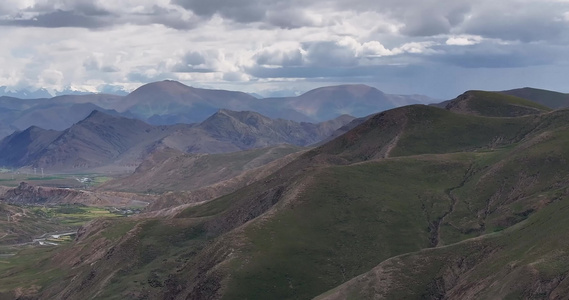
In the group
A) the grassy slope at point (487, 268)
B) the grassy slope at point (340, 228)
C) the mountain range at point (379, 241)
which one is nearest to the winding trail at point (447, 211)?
the mountain range at point (379, 241)

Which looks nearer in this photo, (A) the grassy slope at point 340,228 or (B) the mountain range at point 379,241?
(B) the mountain range at point 379,241

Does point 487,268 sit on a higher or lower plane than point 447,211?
higher

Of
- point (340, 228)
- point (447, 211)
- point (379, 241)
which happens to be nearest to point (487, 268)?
point (379, 241)

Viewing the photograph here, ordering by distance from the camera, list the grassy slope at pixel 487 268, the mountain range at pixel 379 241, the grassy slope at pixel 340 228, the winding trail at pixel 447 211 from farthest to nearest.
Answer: the winding trail at pixel 447 211 → the grassy slope at pixel 340 228 → the mountain range at pixel 379 241 → the grassy slope at pixel 487 268

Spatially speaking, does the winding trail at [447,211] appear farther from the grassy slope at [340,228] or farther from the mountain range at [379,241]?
the grassy slope at [340,228]

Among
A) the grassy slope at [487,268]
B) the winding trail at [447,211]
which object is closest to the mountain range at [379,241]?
the grassy slope at [487,268]

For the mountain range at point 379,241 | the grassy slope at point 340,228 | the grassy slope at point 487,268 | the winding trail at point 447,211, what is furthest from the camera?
the winding trail at point 447,211

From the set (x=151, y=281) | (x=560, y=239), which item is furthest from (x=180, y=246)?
(x=560, y=239)

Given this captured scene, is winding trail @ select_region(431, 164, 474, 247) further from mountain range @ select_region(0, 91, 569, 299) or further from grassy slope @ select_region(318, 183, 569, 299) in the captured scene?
grassy slope @ select_region(318, 183, 569, 299)

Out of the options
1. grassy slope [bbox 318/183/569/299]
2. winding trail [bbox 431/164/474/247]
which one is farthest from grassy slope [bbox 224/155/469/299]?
grassy slope [bbox 318/183/569/299]

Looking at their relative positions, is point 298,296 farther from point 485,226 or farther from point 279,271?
point 485,226

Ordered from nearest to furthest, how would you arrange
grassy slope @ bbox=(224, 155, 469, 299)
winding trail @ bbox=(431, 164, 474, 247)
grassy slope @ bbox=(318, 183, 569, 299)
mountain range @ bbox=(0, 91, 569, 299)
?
grassy slope @ bbox=(318, 183, 569, 299) → mountain range @ bbox=(0, 91, 569, 299) → grassy slope @ bbox=(224, 155, 469, 299) → winding trail @ bbox=(431, 164, 474, 247)

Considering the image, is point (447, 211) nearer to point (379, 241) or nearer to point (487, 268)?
point (379, 241)
